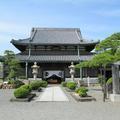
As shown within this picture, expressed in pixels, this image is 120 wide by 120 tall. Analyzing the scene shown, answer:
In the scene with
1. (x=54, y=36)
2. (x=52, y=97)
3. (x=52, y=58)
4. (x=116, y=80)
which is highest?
(x=54, y=36)

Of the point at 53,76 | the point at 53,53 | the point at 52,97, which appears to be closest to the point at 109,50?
the point at 52,97

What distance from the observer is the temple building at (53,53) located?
55987 mm

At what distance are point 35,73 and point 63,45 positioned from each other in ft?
31.1

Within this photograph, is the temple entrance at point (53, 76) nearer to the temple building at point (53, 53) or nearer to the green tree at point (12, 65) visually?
the temple building at point (53, 53)

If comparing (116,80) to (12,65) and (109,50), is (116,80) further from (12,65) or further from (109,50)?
Answer: (12,65)

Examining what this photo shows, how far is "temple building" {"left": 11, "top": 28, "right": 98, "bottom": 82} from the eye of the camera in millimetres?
55987

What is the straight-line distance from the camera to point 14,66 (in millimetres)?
43812

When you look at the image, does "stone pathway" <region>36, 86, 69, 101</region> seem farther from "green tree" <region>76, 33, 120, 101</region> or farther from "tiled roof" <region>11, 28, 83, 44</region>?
"tiled roof" <region>11, 28, 83, 44</region>

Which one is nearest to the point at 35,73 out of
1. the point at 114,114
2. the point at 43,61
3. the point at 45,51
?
the point at 43,61

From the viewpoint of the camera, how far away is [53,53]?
5856 centimetres

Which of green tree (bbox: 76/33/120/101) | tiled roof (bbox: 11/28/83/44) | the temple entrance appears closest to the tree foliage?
green tree (bbox: 76/33/120/101)

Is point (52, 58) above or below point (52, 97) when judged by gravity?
above

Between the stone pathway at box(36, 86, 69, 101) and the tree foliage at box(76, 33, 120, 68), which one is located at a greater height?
the tree foliage at box(76, 33, 120, 68)

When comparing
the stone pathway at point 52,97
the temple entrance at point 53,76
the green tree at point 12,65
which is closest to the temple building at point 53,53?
the temple entrance at point 53,76
